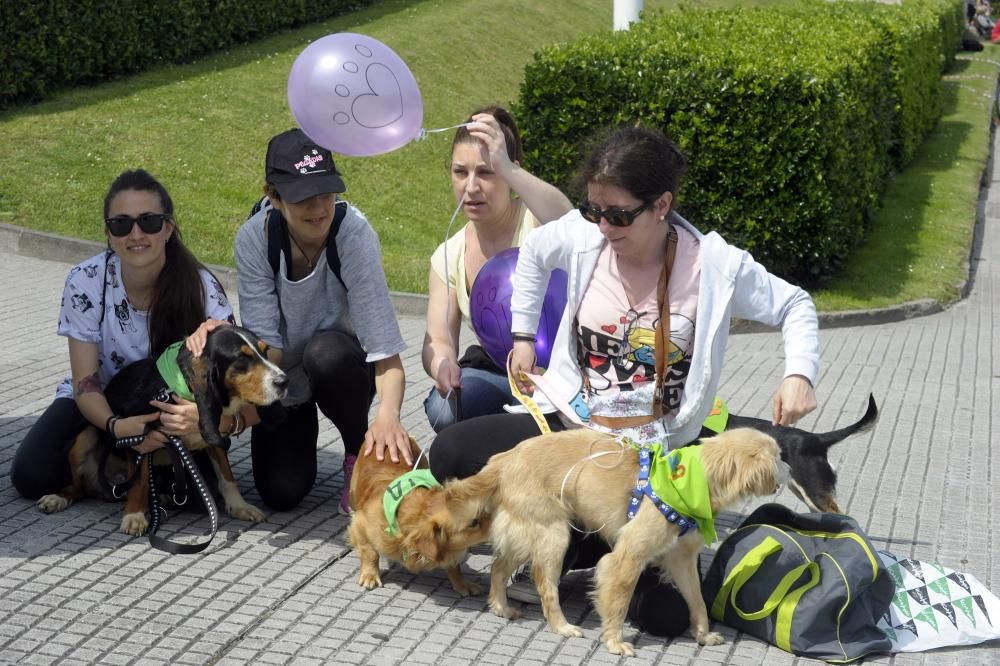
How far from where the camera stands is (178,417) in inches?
195

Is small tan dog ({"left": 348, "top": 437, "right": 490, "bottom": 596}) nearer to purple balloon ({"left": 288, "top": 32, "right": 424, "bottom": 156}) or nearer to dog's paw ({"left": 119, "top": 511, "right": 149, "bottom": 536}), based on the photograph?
dog's paw ({"left": 119, "top": 511, "right": 149, "bottom": 536})

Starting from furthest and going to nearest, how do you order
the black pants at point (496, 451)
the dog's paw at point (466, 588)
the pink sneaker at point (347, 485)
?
the pink sneaker at point (347, 485)
the dog's paw at point (466, 588)
the black pants at point (496, 451)

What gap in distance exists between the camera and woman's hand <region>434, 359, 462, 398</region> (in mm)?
4961

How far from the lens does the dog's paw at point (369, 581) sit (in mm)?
4719

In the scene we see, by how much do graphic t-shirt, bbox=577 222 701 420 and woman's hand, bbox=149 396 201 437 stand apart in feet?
5.72

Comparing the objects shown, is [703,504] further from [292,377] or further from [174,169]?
[174,169]

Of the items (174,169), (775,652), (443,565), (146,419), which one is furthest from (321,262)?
(174,169)

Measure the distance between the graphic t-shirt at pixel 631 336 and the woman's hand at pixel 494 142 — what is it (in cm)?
64

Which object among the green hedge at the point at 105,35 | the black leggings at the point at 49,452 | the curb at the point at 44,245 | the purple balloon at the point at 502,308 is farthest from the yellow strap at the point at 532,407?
the green hedge at the point at 105,35

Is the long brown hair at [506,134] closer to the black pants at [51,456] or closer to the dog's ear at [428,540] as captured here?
the dog's ear at [428,540]

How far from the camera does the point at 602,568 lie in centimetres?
409

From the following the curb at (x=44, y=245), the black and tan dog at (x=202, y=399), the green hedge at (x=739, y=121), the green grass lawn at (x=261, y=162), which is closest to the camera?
the black and tan dog at (x=202, y=399)

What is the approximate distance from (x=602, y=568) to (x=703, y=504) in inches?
17.0

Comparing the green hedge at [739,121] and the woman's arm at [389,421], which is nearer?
the woman's arm at [389,421]
